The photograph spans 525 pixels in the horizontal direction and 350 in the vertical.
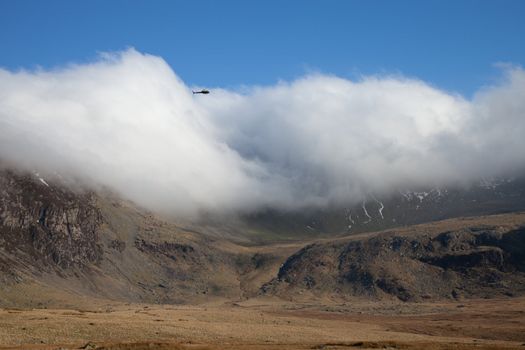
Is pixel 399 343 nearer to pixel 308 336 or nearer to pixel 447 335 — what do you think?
pixel 308 336

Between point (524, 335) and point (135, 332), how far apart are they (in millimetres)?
69991

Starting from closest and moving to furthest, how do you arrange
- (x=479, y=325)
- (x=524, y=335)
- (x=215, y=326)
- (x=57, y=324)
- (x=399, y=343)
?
(x=399, y=343), (x=57, y=324), (x=215, y=326), (x=524, y=335), (x=479, y=325)

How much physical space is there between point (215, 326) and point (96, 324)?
20979mm

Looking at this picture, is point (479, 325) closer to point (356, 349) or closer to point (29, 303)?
point (356, 349)

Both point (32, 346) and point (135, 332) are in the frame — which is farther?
point (135, 332)

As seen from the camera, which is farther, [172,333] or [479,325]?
[479,325]

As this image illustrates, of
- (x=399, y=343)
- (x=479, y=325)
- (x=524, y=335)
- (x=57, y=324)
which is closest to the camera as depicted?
(x=399, y=343)

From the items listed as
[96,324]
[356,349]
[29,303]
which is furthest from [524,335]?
[29,303]

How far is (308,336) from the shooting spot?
324 ft

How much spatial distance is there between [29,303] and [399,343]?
145m

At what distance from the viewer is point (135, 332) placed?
90.2 m

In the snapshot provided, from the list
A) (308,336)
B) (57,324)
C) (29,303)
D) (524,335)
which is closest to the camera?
(57,324)

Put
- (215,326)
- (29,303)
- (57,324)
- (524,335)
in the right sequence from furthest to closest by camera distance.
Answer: (29,303), (524,335), (215,326), (57,324)

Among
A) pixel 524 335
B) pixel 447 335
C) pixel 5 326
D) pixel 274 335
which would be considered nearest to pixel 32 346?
pixel 5 326
